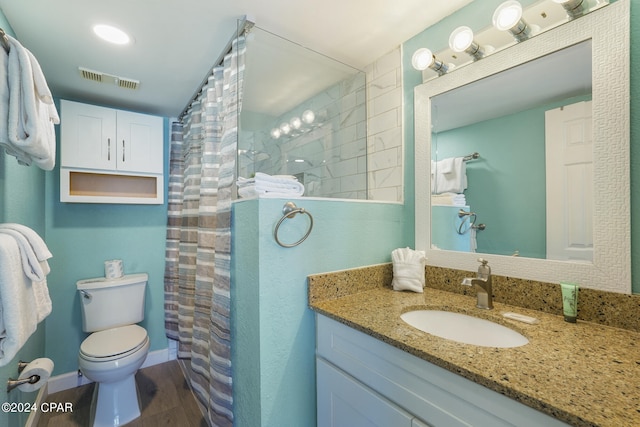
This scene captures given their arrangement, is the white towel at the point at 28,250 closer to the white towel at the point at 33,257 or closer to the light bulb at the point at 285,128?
the white towel at the point at 33,257

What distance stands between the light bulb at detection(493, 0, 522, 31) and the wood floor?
2.64 metres

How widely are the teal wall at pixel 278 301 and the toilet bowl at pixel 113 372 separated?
2.91 feet

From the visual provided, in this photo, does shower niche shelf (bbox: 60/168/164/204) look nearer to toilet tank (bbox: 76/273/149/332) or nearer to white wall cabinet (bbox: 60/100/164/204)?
white wall cabinet (bbox: 60/100/164/204)

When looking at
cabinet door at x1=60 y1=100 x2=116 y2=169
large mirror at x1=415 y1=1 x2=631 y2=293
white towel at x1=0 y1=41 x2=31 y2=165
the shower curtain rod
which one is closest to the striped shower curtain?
the shower curtain rod

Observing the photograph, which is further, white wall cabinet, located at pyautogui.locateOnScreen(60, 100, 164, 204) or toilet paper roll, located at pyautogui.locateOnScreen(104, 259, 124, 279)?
toilet paper roll, located at pyautogui.locateOnScreen(104, 259, 124, 279)

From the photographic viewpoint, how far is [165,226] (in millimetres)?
2643

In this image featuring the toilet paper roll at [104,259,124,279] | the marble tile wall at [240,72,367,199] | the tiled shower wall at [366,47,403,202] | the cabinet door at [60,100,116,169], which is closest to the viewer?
the tiled shower wall at [366,47,403,202]

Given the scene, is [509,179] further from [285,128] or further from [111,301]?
[111,301]

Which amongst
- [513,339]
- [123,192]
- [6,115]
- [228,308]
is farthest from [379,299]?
[123,192]

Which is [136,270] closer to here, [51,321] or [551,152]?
[51,321]

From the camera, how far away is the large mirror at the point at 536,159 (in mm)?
953

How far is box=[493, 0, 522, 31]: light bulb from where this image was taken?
3.57 ft

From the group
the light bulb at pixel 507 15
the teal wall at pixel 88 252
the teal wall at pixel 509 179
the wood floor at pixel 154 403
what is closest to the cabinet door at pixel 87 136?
the teal wall at pixel 88 252

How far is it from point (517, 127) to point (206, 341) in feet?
6.41
